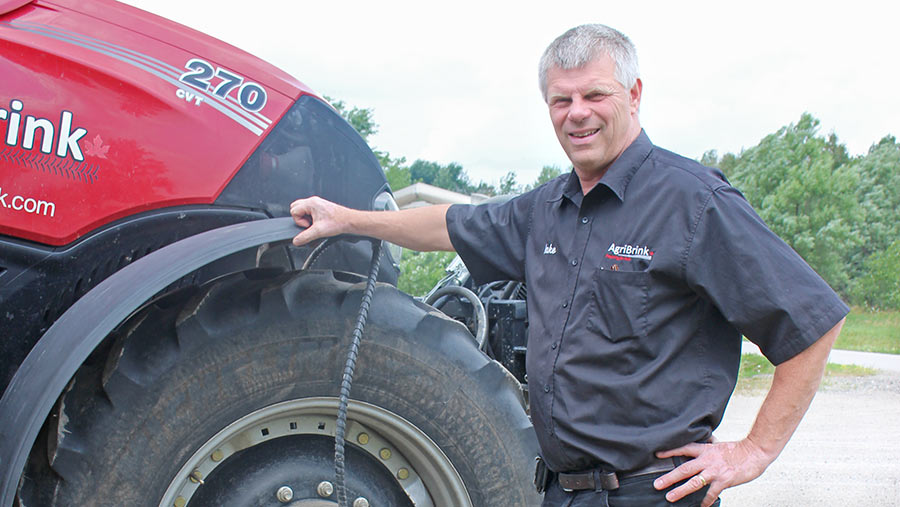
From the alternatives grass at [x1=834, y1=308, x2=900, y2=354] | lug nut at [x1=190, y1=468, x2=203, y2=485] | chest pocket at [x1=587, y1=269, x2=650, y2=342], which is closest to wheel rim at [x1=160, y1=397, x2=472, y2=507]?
lug nut at [x1=190, y1=468, x2=203, y2=485]

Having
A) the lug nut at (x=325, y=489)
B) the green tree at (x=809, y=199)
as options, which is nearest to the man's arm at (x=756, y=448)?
the lug nut at (x=325, y=489)

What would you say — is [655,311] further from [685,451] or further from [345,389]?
[345,389]

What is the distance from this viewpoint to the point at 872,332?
698 inches

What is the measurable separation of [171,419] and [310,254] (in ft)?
2.38

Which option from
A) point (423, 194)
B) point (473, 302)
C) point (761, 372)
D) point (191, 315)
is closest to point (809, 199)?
point (423, 194)

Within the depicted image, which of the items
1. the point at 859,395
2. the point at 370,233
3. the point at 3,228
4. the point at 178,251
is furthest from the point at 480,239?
the point at 859,395

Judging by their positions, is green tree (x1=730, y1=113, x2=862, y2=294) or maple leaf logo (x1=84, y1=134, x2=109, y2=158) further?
green tree (x1=730, y1=113, x2=862, y2=294)

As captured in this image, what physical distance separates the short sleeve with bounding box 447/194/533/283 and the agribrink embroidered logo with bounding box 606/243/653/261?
0.41m

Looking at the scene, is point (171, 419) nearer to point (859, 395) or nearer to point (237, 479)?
point (237, 479)

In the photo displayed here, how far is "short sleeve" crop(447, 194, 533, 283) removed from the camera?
236cm

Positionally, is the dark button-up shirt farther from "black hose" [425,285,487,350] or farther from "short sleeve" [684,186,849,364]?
"black hose" [425,285,487,350]

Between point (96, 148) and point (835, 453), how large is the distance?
541cm

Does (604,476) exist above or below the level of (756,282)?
below

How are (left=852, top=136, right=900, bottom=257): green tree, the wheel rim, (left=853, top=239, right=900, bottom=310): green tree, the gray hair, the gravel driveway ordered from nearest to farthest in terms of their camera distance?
the gray hair < the wheel rim < the gravel driveway < (left=853, top=239, right=900, bottom=310): green tree < (left=852, top=136, right=900, bottom=257): green tree
